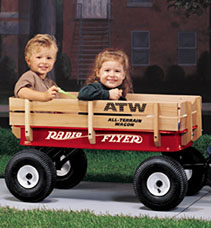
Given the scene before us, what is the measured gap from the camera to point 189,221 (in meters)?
7.36

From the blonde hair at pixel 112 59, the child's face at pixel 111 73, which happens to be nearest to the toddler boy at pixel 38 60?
the blonde hair at pixel 112 59

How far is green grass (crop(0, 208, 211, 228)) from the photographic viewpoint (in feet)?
23.5

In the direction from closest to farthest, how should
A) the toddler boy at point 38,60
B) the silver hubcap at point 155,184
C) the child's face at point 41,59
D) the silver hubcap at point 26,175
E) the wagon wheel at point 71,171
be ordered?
1. the silver hubcap at point 155,184
2. the silver hubcap at point 26,175
3. the toddler boy at point 38,60
4. the child's face at point 41,59
5. the wagon wheel at point 71,171

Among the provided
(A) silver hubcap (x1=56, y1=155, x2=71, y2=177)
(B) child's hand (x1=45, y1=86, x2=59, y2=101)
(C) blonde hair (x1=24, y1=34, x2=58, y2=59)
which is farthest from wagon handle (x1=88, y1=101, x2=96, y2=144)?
(A) silver hubcap (x1=56, y1=155, x2=71, y2=177)

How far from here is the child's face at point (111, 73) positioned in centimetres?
851

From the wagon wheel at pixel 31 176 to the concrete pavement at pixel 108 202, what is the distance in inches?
4.7

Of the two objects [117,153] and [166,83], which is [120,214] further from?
[166,83]

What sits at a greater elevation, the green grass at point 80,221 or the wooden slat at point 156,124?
the wooden slat at point 156,124

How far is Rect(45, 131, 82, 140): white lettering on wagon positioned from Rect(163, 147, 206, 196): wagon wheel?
1227 millimetres

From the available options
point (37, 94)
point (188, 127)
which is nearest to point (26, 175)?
point (37, 94)

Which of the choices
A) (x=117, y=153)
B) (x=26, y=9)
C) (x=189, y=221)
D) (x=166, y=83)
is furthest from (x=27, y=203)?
(x=26, y=9)

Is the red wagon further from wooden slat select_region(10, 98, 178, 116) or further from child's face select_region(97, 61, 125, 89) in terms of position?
child's face select_region(97, 61, 125, 89)

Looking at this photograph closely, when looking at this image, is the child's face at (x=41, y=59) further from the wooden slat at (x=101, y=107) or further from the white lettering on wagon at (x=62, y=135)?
the white lettering on wagon at (x=62, y=135)

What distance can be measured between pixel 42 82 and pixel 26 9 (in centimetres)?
2516
